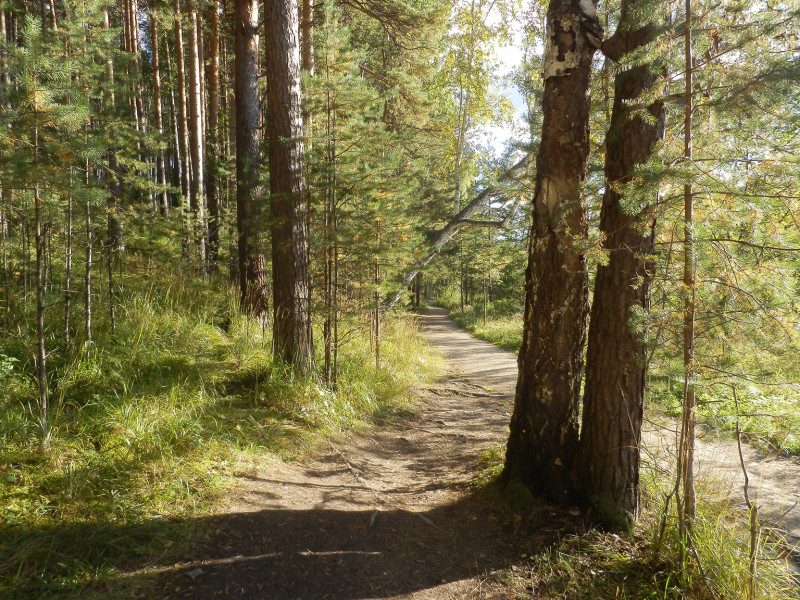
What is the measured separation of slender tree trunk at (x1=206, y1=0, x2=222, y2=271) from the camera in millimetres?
10141

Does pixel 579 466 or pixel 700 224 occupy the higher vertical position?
pixel 700 224

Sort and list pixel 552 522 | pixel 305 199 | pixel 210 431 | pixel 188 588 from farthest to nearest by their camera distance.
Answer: pixel 305 199 → pixel 210 431 → pixel 552 522 → pixel 188 588

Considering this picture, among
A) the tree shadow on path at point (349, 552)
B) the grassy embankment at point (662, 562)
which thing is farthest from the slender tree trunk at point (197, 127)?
the grassy embankment at point (662, 562)

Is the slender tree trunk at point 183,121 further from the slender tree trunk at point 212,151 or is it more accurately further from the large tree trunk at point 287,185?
Answer: the large tree trunk at point 287,185

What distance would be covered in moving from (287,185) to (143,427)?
323 cm

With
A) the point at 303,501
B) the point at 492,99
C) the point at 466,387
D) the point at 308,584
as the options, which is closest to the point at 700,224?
the point at 308,584

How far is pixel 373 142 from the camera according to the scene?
18.9 feet

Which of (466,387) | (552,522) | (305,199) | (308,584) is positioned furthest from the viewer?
(466,387)

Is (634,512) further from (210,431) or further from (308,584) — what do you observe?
(210,431)

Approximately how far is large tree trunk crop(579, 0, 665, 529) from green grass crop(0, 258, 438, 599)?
2.82 metres

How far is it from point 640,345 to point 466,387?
16.9ft

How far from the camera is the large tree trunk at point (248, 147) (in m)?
7.06

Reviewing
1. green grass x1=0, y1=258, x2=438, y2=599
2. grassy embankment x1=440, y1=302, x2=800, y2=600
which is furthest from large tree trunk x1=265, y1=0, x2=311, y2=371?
grassy embankment x1=440, y1=302, x2=800, y2=600

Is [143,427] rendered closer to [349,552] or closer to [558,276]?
[349,552]
